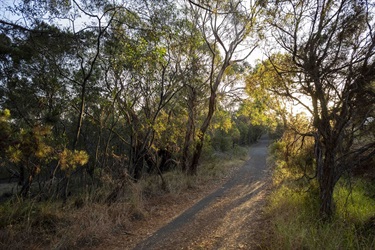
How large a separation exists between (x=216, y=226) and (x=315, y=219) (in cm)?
231

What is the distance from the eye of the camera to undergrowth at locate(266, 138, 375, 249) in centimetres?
431

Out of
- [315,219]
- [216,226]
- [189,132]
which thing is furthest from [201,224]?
[189,132]

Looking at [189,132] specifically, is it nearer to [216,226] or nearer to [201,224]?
[201,224]

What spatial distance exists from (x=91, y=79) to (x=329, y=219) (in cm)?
920

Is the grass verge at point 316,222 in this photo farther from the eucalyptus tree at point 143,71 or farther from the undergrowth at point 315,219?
the eucalyptus tree at point 143,71

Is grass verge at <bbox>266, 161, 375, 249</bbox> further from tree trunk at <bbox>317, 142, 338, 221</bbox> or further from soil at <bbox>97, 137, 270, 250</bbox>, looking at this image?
soil at <bbox>97, 137, 270, 250</bbox>

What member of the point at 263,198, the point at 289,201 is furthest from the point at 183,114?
the point at 289,201

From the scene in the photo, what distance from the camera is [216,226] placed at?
20.7 ft

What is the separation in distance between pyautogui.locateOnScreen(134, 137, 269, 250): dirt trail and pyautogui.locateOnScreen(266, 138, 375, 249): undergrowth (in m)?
0.59

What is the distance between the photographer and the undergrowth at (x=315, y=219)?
14.1ft

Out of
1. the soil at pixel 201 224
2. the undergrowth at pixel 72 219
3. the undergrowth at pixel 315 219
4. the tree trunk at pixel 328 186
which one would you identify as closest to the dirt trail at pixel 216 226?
the soil at pixel 201 224

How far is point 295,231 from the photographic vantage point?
462 cm

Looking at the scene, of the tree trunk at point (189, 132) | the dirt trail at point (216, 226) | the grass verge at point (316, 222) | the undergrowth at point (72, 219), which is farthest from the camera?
the tree trunk at point (189, 132)

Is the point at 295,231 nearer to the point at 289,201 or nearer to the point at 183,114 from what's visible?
the point at 289,201
